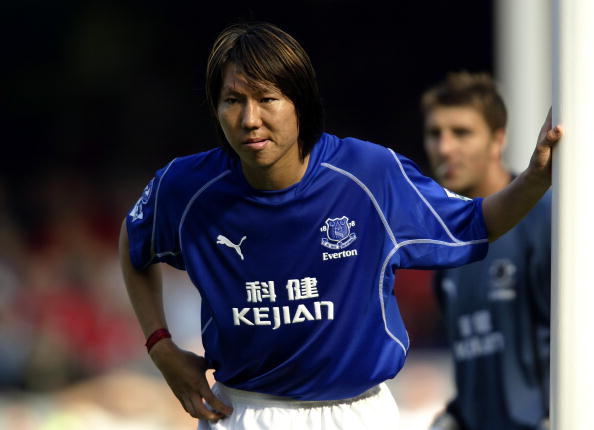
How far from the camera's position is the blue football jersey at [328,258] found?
10.6ft

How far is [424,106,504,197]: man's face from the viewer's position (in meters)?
5.05

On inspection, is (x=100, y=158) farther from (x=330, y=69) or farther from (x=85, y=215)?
(x=330, y=69)

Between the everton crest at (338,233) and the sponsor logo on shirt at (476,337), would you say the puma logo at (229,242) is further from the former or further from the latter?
the sponsor logo on shirt at (476,337)

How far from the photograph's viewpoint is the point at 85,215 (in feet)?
34.7

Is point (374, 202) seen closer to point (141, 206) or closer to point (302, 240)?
point (302, 240)

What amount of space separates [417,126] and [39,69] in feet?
12.8

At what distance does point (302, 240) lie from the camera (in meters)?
3.26

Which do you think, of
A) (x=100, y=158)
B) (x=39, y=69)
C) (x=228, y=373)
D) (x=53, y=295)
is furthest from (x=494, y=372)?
(x=39, y=69)

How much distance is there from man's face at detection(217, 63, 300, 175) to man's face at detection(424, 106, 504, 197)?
1994mm

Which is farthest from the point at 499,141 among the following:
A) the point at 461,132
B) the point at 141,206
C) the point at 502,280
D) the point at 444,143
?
the point at 141,206

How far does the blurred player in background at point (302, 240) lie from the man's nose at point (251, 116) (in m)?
0.03

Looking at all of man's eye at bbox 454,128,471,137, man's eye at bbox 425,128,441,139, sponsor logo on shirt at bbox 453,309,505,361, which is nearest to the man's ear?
man's eye at bbox 454,128,471,137

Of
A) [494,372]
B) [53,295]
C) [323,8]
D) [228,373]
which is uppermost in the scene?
[323,8]

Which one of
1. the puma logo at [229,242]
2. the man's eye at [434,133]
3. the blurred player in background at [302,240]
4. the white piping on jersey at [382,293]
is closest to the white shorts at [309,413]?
the blurred player in background at [302,240]
